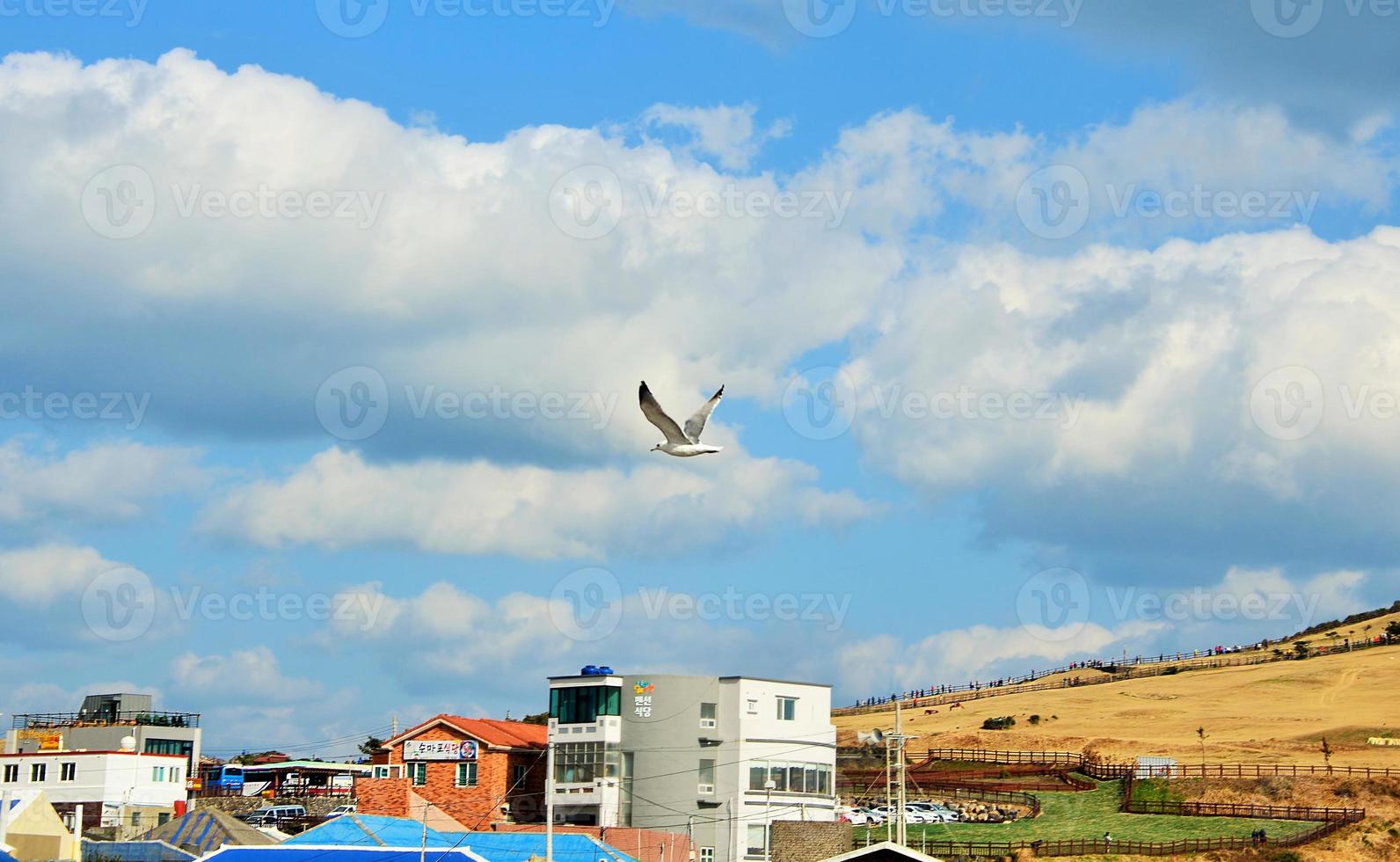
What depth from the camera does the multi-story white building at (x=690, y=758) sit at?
85562mm

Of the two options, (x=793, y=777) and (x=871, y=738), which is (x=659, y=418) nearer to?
(x=793, y=777)

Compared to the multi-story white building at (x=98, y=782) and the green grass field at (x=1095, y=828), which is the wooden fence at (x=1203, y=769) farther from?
the multi-story white building at (x=98, y=782)

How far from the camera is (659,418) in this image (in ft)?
163

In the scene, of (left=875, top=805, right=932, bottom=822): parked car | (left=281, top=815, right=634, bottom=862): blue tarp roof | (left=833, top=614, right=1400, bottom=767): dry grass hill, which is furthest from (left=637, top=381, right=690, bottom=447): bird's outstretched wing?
(left=833, top=614, right=1400, bottom=767): dry grass hill

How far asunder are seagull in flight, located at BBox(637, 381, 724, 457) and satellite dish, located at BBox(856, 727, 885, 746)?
48817 millimetres

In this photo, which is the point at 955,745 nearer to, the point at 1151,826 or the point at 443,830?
the point at 1151,826

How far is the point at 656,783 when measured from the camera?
3403 inches

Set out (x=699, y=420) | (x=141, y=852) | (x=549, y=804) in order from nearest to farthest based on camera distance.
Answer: (x=699, y=420), (x=549, y=804), (x=141, y=852)

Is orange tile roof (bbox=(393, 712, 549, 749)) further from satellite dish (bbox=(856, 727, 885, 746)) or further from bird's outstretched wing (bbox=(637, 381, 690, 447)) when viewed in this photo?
bird's outstretched wing (bbox=(637, 381, 690, 447))

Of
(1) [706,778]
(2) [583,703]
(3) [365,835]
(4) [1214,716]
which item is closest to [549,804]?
(3) [365,835]

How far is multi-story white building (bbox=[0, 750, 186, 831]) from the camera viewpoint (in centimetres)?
9331

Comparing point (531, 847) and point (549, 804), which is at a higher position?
point (549, 804)

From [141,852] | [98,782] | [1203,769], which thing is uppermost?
[1203,769]

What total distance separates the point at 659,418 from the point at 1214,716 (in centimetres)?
10504
